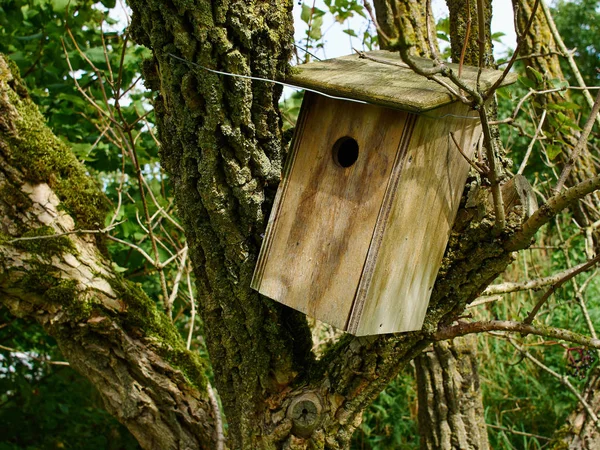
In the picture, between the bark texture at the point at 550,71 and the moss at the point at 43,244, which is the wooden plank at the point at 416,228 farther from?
the bark texture at the point at 550,71

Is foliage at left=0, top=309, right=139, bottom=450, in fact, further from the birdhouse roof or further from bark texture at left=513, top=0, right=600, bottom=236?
bark texture at left=513, top=0, right=600, bottom=236

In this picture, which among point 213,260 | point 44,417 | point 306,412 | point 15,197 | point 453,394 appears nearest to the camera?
point 213,260

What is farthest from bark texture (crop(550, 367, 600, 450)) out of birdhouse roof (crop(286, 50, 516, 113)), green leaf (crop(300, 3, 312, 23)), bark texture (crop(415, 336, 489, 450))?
green leaf (crop(300, 3, 312, 23))

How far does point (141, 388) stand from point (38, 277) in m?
0.58

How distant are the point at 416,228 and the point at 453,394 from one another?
5.01ft

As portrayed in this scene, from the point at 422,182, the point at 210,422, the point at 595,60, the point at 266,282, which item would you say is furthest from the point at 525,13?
the point at 595,60

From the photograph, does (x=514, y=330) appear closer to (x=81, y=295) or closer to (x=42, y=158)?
(x=81, y=295)

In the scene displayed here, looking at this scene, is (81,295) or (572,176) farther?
(572,176)

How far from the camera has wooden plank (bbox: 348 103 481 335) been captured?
70.3 inches

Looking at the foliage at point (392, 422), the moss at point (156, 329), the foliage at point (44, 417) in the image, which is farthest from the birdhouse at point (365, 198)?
the foliage at point (44, 417)

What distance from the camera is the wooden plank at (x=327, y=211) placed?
5.89ft

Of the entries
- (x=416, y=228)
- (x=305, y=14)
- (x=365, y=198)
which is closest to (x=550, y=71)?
(x=305, y=14)

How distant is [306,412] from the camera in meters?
2.18

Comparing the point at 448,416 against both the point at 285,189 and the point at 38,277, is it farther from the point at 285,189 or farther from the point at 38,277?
the point at 38,277
